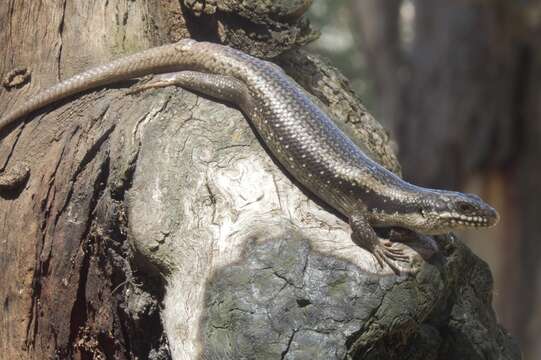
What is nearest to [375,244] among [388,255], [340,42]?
[388,255]

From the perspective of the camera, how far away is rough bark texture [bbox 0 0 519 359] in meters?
3.28

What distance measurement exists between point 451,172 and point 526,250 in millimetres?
1448

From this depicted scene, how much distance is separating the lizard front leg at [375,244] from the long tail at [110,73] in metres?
1.60

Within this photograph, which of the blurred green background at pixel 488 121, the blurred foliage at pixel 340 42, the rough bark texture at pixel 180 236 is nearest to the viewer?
the rough bark texture at pixel 180 236

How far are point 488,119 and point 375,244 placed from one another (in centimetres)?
694

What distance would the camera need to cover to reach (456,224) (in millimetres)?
4145

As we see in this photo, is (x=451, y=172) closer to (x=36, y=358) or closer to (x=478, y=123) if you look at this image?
(x=478, y=123)

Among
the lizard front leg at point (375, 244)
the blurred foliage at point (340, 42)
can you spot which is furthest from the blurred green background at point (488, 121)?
the lizard front leg at point (375, 244)

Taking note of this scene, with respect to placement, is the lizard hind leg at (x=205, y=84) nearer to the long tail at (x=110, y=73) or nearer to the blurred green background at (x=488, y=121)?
the long tail at (x=110, y=73)

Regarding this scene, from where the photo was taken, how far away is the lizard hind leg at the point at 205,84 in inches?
180

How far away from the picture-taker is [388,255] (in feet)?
11.6

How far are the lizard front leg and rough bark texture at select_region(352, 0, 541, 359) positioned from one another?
663 centimetres

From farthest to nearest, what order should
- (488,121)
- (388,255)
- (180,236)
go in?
1. (488,121)
2. (180,236)
3. (388,255)

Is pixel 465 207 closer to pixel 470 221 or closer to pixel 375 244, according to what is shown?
pixel 470 221
